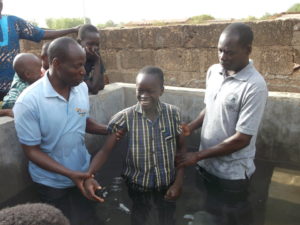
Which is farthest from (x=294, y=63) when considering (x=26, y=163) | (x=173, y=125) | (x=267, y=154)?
(x=26, y=163)

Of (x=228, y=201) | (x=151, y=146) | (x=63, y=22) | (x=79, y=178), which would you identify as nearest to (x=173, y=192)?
(x=151, y=146)

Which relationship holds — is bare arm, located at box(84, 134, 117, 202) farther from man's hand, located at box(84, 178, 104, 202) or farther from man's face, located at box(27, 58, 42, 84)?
man's face, located at box(27, 58, 42, 84)

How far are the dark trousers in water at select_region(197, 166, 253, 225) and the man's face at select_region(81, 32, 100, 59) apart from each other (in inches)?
68.2

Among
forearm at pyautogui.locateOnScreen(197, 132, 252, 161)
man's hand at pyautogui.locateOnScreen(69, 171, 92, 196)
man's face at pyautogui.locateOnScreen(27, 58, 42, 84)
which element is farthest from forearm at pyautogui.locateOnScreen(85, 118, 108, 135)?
forearm at pyautogui.locateOnScreen(197, 132, 252, 161)

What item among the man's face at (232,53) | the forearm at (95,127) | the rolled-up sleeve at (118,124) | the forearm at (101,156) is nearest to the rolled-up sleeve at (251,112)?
the man's face at (232,53)

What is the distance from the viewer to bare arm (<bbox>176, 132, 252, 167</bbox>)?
2.25 metres

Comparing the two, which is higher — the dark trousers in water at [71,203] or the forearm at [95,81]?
the forearm at [95,81]

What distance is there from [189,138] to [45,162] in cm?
201

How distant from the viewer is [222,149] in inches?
90.9

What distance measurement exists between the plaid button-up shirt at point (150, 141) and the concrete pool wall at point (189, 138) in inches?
36.3

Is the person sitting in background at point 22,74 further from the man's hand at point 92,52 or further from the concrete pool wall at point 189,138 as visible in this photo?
the man's hand at point 92,52

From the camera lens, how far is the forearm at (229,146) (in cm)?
225

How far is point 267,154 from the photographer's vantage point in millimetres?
3285

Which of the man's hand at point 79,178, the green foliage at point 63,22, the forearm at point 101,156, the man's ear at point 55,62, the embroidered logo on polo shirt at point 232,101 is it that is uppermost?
the man's ear at point 55,62
